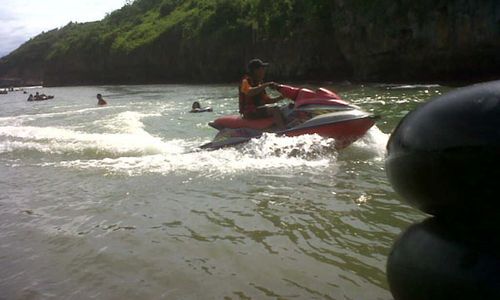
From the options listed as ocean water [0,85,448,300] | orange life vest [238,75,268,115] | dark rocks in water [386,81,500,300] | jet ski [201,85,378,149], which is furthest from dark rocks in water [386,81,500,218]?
orange life vest [238,75,268,115]

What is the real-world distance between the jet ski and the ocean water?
184mm

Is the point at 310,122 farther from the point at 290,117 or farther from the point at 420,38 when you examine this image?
the point at 420,38

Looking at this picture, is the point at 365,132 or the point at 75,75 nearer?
the point at 365,132

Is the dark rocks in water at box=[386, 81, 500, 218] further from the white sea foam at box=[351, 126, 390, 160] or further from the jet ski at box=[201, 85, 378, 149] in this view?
the white sea foam at box=[351, 126, 390, 160]

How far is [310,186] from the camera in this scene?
5.50m

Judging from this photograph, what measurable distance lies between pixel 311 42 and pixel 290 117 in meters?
25.4

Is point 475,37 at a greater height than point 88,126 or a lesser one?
greater

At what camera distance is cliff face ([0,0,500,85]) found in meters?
22.2

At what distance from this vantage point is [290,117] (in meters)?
7.86

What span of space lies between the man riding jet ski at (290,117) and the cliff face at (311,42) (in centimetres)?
1519

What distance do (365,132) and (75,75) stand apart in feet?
212

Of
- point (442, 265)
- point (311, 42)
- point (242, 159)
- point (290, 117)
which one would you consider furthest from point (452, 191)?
point (311, 42)

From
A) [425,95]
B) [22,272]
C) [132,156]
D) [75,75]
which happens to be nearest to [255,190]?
[22,272]

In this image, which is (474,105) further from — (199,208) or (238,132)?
Result: (238,132)
